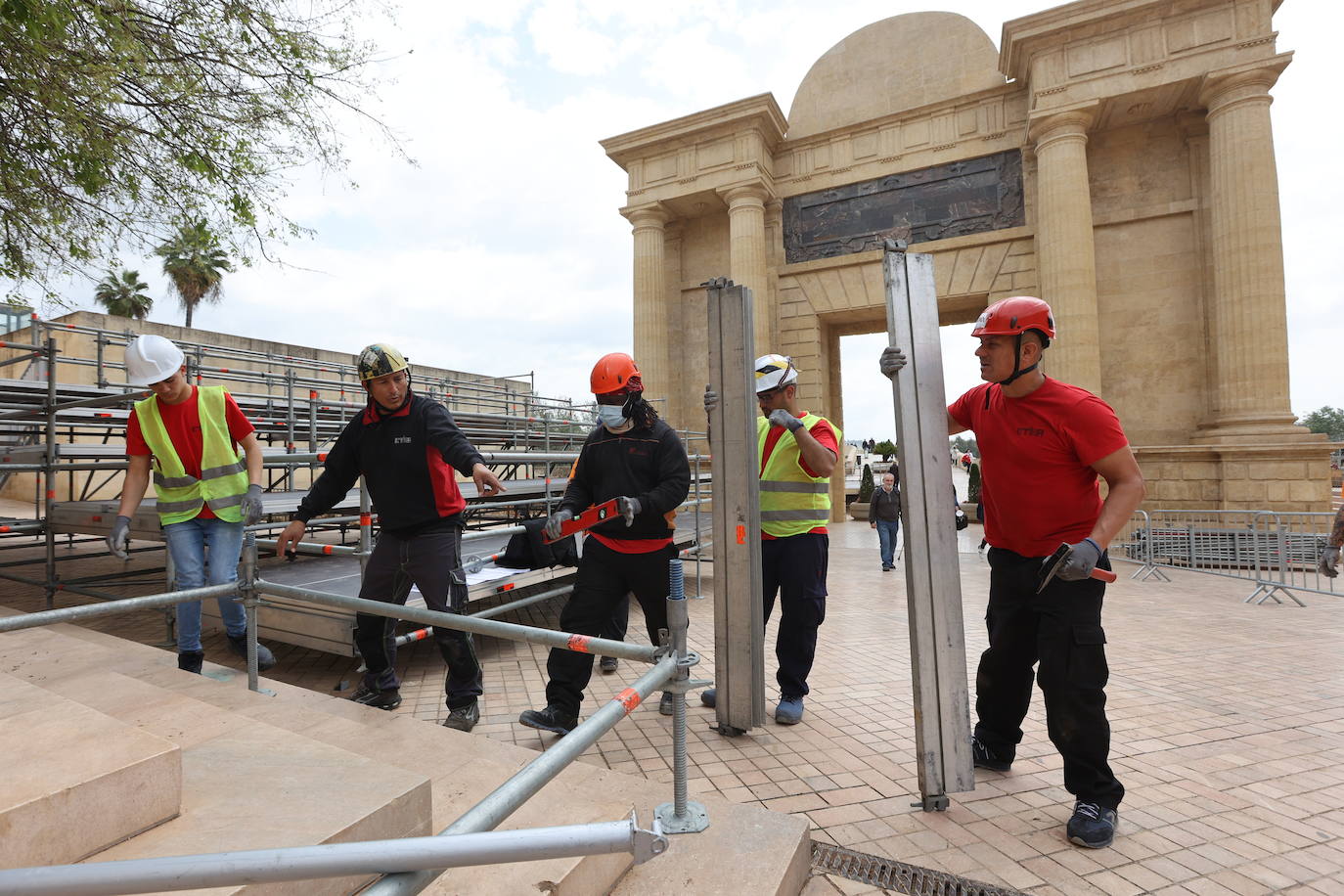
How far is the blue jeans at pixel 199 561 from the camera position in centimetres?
338

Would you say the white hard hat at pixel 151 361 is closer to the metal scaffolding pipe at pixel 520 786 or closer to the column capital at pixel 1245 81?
the metal scaffolding pipe at pixel 520 786

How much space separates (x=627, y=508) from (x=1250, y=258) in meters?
14.4

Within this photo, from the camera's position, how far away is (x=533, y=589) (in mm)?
7254

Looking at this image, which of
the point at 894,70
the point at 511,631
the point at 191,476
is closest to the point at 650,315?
the point at 894,70

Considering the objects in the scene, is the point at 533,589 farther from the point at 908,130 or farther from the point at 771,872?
the point at 908,130

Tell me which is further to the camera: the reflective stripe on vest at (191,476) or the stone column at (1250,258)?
the stone column at (1250,258)

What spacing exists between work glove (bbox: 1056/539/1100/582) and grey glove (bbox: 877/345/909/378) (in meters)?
0.87

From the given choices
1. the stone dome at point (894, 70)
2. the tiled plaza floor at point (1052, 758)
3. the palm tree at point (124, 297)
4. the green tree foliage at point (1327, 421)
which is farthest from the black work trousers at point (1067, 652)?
the green tree foliage at point (1327, 421)

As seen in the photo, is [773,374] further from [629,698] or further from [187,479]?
[187,479]

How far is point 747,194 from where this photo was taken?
1605 centimetres

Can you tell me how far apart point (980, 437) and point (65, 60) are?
20.6ft

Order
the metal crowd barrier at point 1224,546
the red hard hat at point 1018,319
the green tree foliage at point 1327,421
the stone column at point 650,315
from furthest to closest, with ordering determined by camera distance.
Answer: the green tree foliage at point 1327,421, the stone column at point 650,315, the metal crowd barrier at point 1224,546, the red hard hat at point 1018,319

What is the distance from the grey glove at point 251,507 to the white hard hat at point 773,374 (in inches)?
107

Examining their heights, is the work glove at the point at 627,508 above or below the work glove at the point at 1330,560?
above
